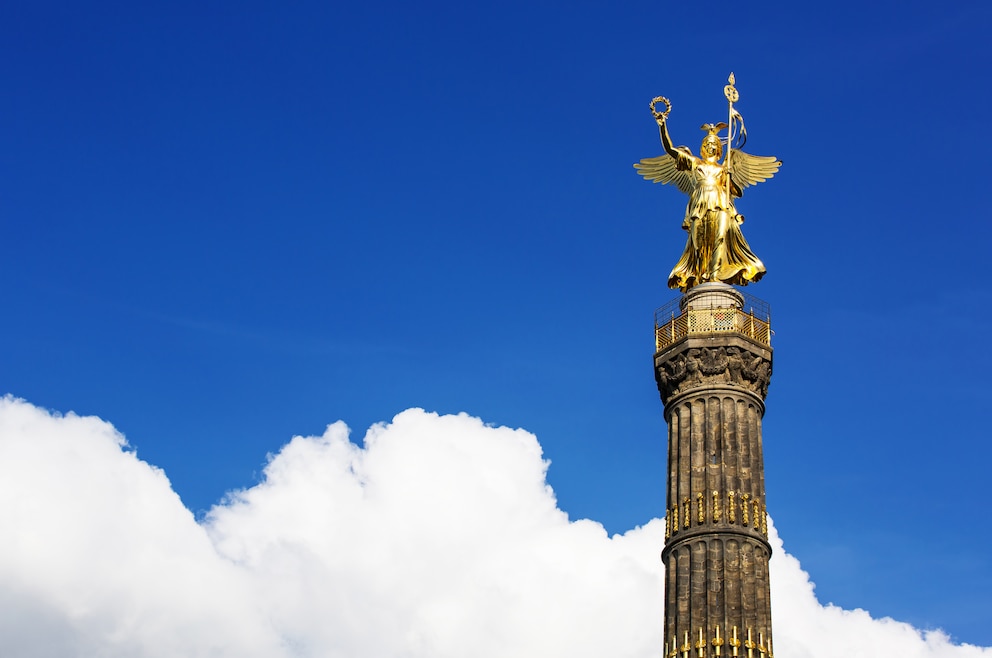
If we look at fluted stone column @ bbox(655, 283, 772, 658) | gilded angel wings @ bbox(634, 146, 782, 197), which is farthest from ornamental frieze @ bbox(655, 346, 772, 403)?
gilded angel wings @ bbox(634, 146, 782, 197)

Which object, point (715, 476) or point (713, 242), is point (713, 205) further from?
point (715, 476)

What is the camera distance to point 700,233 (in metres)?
63.8

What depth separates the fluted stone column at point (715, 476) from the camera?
5466cm

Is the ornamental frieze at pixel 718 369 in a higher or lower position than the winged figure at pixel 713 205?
lower

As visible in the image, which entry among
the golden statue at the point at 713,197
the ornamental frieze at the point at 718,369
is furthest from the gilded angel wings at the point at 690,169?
the ornamental frieze at the point at 718,369

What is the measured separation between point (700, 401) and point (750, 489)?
13.9 ft

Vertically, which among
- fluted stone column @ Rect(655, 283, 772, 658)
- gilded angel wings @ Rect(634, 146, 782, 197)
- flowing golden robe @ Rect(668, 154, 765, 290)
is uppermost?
gilded angel wings @ Rect(634, 146, 782, 197)

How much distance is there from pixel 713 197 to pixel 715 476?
505 inches

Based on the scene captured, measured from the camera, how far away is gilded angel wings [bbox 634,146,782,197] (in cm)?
6531

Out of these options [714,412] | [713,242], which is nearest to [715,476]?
[714,412]

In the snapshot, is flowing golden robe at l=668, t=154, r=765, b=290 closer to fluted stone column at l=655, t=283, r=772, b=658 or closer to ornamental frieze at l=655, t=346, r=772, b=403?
fluted stone column at l=655, t=283, r=772, b=658

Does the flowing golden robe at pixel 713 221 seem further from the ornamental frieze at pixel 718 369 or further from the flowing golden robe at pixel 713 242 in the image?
the ornamental frieze at pixel 718 369

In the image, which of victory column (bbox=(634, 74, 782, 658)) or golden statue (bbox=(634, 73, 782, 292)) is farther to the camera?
golden statue (bbox=(634, 73, 782, 292))

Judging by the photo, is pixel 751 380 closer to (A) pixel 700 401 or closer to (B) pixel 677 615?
(A) pixel 700 401
